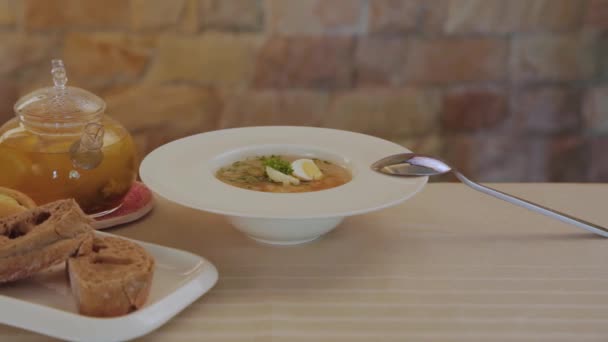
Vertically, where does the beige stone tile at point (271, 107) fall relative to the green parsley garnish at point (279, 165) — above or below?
below

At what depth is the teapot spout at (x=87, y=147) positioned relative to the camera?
980mm

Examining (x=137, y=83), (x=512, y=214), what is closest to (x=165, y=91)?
(x=137, y=83)

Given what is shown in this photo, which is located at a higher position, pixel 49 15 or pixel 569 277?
pixel 49 15

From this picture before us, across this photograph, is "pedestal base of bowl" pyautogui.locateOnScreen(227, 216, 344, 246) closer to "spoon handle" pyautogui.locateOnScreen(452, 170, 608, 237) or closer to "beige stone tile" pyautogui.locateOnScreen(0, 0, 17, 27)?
"spoon handle" pyautogui.locateOnScreen(452, 170, 608, 237)

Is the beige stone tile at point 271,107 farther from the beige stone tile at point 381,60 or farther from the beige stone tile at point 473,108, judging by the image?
the beige stone tile at point 473,108

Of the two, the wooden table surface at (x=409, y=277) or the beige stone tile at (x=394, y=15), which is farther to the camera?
the beige stone tile at (x=394, y=15)

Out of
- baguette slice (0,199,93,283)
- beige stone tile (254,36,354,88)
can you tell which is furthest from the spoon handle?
beige stone tile (254,36,354,88)

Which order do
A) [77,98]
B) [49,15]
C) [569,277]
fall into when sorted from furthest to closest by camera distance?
1. [49,15]
2. [77,98]
3. [569,277]

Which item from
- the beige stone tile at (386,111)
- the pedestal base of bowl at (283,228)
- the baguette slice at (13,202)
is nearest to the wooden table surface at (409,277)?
the pedestal base of bowl at (283,228)

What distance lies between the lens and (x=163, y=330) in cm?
76

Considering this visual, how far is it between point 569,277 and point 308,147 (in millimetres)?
433

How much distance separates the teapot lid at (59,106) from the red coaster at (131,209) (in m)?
0.14

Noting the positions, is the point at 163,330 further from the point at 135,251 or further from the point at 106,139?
the point at 106,139

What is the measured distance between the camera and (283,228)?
931mm
